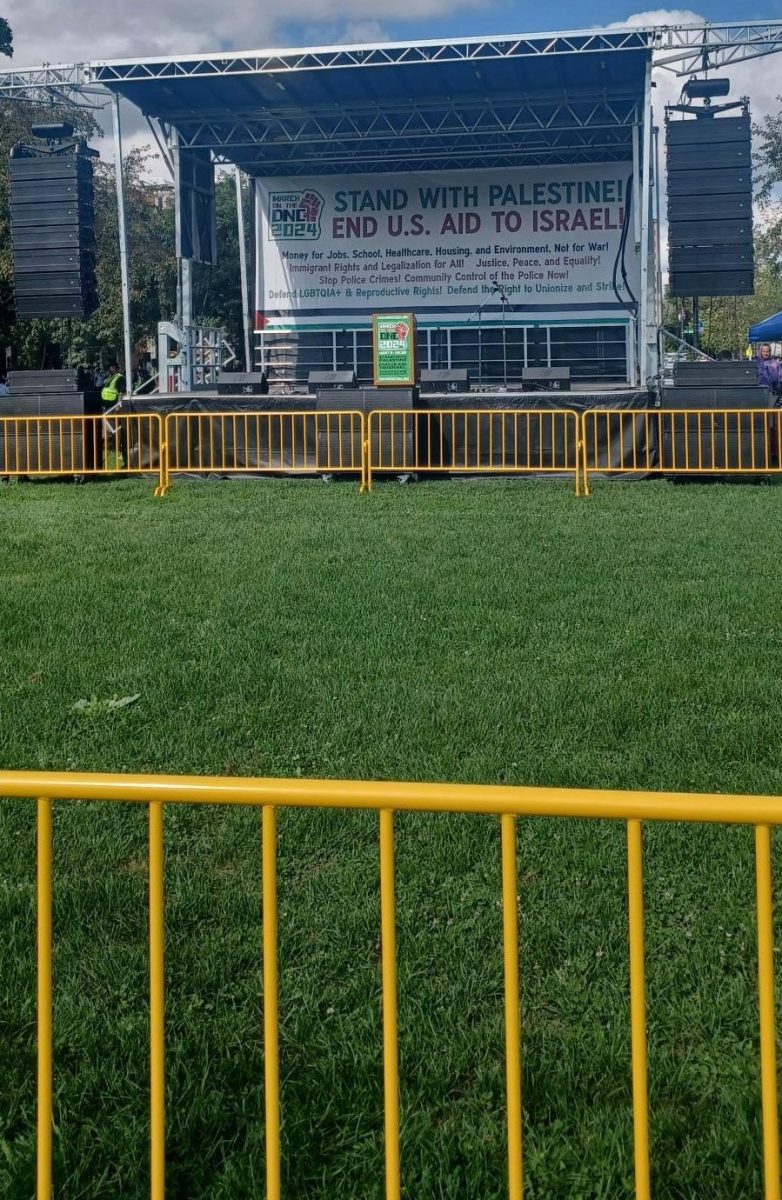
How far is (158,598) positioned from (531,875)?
4.85 metres

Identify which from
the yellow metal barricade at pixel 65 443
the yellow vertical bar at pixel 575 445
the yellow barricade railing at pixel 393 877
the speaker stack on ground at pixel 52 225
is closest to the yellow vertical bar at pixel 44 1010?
the yellow barricade railing at pixel 393 877

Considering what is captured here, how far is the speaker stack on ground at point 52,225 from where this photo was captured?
18.6 meters

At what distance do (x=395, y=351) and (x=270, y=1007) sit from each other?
17.4 m

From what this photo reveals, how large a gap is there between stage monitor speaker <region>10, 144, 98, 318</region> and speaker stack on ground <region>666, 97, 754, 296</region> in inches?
353

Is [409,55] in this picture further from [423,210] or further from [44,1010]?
[44,1010]

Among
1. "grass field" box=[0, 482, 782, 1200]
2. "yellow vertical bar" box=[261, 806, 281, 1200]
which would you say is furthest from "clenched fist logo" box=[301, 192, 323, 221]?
"yellow vertical bar" box=[261, 806, 281, 1200]

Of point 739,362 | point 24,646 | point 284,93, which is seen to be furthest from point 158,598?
point 284,93

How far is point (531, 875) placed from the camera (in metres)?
3.94

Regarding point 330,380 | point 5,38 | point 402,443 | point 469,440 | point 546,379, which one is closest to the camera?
point 402,443

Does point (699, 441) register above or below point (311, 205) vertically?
→ below

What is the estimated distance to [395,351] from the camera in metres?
19.0

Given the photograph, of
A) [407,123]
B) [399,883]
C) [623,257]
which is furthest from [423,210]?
[399,883]

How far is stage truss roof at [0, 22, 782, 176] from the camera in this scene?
19.6m

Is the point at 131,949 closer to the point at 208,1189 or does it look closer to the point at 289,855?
the point at 289,855
